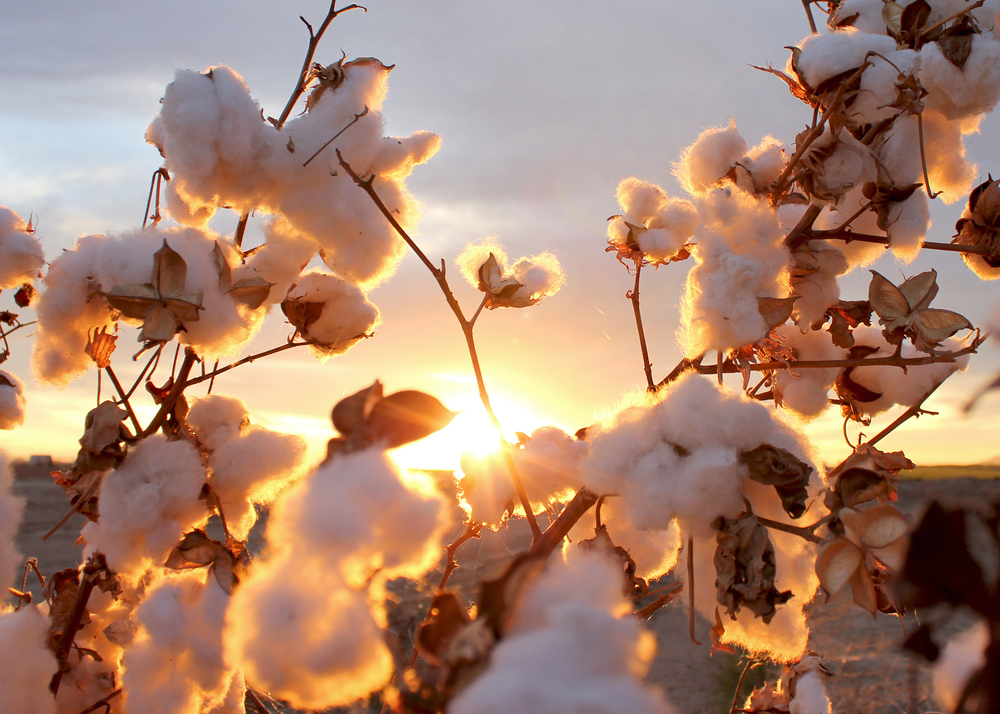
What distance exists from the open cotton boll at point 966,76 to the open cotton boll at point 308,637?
1.79ft

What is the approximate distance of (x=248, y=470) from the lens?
0.56m

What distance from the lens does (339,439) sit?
34 cm

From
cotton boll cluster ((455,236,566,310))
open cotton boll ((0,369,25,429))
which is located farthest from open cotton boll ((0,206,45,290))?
cotton boll cluster ((455,236,566,310))

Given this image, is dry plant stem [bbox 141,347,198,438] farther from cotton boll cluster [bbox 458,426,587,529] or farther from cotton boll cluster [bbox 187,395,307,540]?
cotton boll cluster [bbox 458,426,587,529]

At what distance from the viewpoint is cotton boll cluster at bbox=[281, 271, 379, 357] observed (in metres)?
0.61

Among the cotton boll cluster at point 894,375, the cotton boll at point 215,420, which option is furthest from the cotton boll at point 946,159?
the cotton boll at point 215,420

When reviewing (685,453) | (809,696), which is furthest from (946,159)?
(809,696)

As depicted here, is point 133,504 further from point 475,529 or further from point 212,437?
point 475,529

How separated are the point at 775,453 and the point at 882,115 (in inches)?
12.0

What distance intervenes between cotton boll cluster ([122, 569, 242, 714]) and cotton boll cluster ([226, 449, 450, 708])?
0.84 ft

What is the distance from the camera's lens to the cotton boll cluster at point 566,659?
242mm

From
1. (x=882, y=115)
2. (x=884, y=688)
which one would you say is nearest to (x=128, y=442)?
(x=882, y=115)

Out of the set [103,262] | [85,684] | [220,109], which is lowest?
[85,684]

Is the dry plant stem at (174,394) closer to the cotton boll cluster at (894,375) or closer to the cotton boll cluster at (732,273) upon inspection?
the cotton boll cluster at (732,273)
